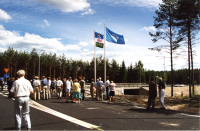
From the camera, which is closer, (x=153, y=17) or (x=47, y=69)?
(x=153, y=17)

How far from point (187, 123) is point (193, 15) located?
15.8 m

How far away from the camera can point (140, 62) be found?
295 feet

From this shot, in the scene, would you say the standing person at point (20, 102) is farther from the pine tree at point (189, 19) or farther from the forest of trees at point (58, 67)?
the forest of trees at point (58, 67)

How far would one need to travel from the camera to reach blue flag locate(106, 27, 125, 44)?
71.0ft

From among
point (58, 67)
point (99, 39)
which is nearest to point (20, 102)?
point (99, 39)

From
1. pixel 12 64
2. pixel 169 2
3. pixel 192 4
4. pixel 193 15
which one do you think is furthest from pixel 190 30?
pixel 12 64

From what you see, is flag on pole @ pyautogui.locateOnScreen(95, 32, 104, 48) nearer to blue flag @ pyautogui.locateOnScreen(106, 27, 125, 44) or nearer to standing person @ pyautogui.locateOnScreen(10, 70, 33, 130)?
blue flag @ pyautogui.locateOnScreen(106, 27, 125, 44)

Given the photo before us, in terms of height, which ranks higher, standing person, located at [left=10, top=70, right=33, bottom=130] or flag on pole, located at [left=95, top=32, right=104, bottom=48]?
flag on pole, located at [left=95, top=32, right=104, bottom=48]

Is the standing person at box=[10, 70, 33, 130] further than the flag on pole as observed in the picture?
No

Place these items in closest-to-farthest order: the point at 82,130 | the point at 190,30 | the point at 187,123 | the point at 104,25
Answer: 1. the point at 82,130
2. the point at 187,123
3. the point at 190,30
4. the point at 104,25

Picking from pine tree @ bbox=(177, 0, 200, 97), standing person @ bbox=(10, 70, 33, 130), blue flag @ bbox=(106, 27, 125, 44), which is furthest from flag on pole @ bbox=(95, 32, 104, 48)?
standing person @ bbox=(10, 70, 33, 130)

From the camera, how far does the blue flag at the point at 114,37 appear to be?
21.6m

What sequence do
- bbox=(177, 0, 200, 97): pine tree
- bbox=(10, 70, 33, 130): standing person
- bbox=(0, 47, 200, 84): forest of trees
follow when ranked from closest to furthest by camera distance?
1. bbox=(10, 70, 33, 130): standing person
2. bbox=(177, 0, 200, 97): pine tree
3. bbox=(0, 47, 200, 84): forest of trees

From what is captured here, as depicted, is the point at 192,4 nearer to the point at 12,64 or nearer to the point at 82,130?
the point at 82,130
